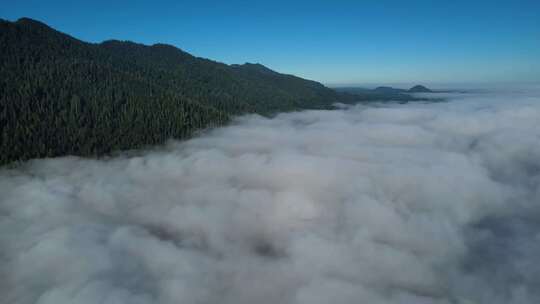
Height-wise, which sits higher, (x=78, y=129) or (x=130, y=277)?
(x=78, y=129)

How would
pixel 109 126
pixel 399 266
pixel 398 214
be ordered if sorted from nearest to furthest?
1. pixel 399 266
2. pixel 398 214
3. pixel 109 126

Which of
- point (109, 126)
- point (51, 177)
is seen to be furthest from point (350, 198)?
point (109, 126)

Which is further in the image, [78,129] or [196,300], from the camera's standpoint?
[78,129]

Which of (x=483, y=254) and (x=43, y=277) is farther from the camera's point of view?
(x=483, y=254)

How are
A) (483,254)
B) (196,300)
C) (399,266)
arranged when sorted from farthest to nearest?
(483,254)
(399,266)
(196,300)

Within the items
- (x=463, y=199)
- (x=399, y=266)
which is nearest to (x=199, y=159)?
(x=399, y=266)

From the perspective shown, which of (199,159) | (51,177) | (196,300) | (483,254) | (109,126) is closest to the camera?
(196,300)

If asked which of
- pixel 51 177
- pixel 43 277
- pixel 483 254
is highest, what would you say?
pixel 51 177

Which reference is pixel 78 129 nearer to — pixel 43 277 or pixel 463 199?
pixel 43 277

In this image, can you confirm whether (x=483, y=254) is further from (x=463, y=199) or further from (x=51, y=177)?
(x=51, y=177)
